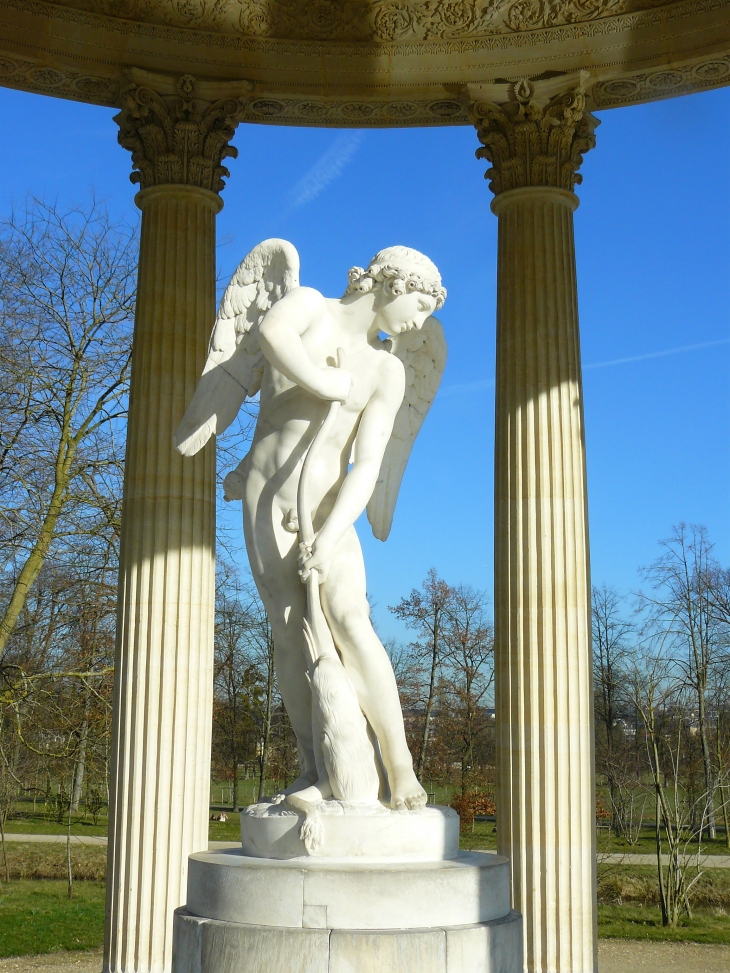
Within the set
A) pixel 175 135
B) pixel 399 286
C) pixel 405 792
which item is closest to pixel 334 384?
pixel 399 286

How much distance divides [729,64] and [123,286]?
2718 cm

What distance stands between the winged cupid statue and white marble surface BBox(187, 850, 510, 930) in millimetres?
731

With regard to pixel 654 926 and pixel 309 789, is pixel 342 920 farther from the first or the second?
pixel 654 926

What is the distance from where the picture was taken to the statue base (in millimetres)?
13562

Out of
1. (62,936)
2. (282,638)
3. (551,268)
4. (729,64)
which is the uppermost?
(729,64)

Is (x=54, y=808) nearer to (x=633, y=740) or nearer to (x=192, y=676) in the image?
(x=633, y=740)

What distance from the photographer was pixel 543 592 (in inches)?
1023

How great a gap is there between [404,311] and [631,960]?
34.5 metres

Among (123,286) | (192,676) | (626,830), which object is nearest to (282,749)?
(626,830)

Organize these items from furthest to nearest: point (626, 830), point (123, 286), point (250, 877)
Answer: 1. point (626, 830)
2. point (123, 286)
3. point (250, 877)

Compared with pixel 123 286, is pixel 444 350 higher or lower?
lower

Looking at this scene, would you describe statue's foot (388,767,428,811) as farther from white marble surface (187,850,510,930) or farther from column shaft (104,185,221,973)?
column shaft (104,185,221,973)

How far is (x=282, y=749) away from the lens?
63.2m

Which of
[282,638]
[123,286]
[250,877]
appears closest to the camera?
[250,877]
